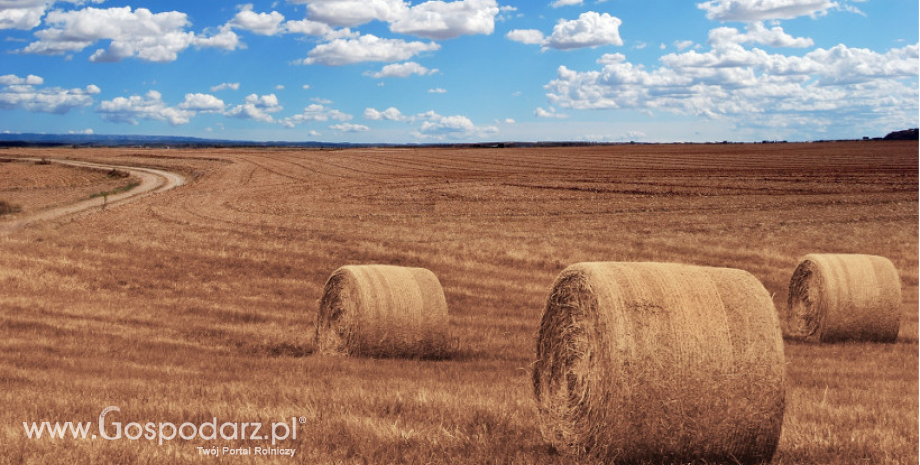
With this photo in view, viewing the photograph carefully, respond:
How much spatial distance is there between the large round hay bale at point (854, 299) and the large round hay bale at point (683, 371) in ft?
25.7

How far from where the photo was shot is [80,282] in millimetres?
17344

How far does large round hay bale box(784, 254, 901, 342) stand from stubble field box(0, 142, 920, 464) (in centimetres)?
38

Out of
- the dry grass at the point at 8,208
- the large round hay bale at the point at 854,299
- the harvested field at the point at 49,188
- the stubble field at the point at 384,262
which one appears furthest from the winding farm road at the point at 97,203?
the large round hay bale at the point at 854,299

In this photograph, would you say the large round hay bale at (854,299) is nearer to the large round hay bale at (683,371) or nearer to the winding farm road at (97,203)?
the large round hay bale at (683,371)

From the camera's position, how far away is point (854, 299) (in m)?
13.4

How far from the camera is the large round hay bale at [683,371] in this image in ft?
19.9

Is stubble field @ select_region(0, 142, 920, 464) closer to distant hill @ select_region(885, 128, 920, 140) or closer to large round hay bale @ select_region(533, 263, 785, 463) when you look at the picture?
large round hay bale @ select_region(533, 263, 785, 463)

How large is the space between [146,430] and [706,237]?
66.4 feet

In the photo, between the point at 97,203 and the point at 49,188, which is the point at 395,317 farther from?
the point at 49,188

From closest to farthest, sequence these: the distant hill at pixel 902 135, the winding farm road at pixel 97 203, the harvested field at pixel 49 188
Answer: the winding farm road at pixel 97 203, the harvested field at pixel 49 188, the distant hill at pixel 902 135

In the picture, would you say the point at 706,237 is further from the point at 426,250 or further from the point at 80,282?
the point at 80,282

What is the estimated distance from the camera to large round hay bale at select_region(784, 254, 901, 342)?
13.2 meters

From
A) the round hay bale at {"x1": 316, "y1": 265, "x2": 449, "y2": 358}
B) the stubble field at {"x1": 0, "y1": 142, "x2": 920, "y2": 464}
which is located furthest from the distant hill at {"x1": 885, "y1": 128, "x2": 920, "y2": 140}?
the round hay bale at {"x1": 316, "y1": 265, "x2": 449, "y2": 358}

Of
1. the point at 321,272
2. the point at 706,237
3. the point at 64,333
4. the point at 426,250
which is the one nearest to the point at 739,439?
the point at 64,333
